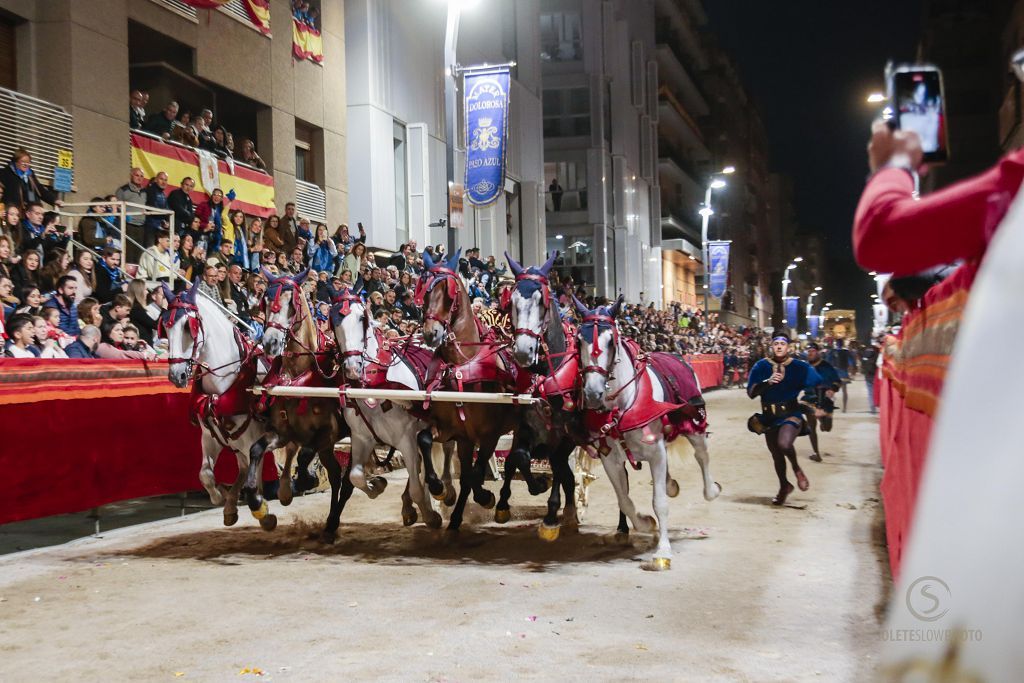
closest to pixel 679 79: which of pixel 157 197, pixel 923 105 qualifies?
pixel 157 197

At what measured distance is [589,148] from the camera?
45.7 m

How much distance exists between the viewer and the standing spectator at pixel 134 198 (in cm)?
1496

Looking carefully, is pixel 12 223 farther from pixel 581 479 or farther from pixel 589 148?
pixel 589 148

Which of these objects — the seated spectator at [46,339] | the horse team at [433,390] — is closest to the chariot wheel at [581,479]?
the horse team at [433,390]

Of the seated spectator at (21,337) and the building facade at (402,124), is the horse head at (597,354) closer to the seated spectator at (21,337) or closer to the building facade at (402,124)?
the seated spectator at (21,337)

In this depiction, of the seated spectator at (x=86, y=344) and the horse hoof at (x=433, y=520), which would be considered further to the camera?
the seated spectator at (x=86, y=344)

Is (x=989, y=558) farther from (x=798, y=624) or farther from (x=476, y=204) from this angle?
(x=476, y=204)

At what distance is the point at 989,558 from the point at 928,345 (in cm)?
348

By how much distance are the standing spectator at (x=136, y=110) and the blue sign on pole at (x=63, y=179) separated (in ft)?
6.59

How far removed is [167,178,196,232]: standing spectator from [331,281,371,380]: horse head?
7.93 metres

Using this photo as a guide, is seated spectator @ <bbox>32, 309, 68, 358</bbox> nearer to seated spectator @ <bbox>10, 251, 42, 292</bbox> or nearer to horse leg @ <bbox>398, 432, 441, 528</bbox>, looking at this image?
seated spectator @ <bbox>10, 251, 42, 292</bbox>

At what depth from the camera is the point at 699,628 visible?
233 inches

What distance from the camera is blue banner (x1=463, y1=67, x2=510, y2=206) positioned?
18.2 m

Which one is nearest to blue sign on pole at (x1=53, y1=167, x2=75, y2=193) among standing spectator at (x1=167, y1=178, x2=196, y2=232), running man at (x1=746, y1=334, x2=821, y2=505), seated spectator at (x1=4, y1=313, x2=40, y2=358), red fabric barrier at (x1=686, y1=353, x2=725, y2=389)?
standing spectator at (x1=167, y1=178, x2=196, y2=232)
